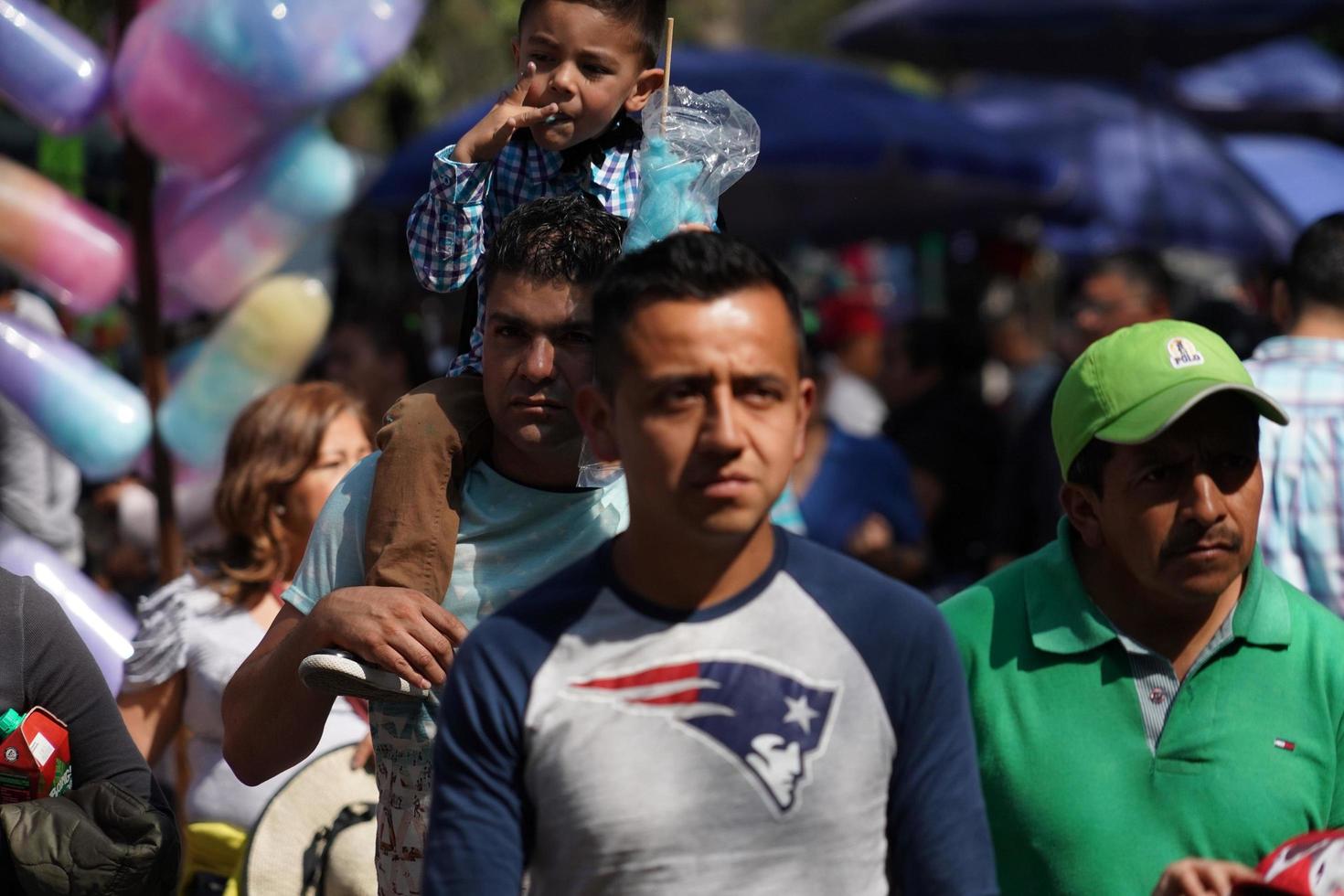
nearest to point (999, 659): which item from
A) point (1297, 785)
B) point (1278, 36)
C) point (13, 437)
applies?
point (1297, 785)

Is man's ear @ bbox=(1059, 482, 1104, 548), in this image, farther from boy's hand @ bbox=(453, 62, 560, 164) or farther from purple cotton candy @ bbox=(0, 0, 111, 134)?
purple cotton candy @ bbox=(0, 0, 111, 134)

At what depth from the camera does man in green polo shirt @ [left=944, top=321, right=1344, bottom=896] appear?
2912mm

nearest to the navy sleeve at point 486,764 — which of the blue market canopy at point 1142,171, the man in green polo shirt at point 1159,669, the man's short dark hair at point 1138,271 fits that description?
the man in green polo shirt at point 1159,669

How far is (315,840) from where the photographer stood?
4.00 metres

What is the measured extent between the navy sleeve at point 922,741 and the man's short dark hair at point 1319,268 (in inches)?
123

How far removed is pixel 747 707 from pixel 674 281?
561 millimetres

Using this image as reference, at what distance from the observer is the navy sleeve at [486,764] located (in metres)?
2.32

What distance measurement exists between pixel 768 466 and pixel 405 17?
3.96 meters

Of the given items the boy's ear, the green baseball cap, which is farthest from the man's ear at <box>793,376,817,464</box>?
the boy's ear

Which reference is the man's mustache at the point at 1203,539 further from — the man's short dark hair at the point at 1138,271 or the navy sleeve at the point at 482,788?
the man's short dark hair at the point at 1138,271

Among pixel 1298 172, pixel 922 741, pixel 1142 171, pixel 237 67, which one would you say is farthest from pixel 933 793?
pixel 1298 172

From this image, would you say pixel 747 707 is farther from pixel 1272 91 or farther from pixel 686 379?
pixel 1272 91

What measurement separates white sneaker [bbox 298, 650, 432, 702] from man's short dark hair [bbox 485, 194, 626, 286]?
68 centimetres

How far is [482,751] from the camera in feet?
7.66
